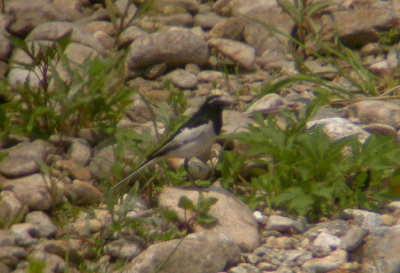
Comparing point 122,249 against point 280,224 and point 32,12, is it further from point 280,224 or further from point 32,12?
point 32,12

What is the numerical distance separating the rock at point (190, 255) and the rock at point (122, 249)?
20 cm

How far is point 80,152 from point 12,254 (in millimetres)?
1533

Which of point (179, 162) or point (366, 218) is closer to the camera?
point (366, 218)

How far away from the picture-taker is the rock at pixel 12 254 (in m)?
3.92

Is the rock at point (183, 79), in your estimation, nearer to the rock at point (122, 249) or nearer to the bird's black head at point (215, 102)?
the bird's black head at point (215, 102)

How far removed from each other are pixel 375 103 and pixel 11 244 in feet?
12.6

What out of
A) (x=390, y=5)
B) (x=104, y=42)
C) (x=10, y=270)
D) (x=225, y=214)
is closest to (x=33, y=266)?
(x=10, y=270)

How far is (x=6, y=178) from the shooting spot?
16.1 feet

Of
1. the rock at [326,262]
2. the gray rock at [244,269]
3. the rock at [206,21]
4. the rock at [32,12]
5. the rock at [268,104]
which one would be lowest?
the rock at [268,104]

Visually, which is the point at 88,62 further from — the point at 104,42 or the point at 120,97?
the point at 104,42

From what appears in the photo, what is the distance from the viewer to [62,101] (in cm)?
538

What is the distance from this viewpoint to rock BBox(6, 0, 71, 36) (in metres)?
7.28

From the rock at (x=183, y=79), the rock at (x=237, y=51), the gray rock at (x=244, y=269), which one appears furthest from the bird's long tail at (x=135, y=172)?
the rock at (x=237, y=51)

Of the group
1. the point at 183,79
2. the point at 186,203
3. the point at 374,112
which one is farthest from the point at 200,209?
the point at 183,79
